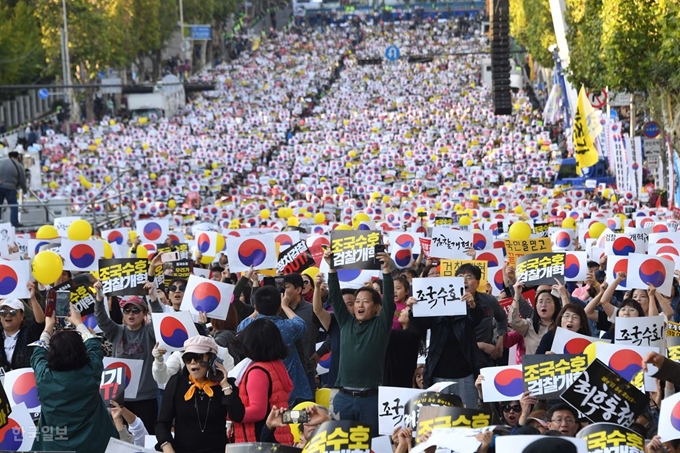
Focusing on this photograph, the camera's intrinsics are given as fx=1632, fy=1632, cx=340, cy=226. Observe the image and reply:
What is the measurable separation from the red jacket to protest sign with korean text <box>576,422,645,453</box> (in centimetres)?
222

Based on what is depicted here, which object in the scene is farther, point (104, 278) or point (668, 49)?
point (668, 49)

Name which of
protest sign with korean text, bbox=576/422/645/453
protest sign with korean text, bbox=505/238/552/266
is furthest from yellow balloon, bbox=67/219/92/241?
protest sign with korean text, bbox=576/422/645/453

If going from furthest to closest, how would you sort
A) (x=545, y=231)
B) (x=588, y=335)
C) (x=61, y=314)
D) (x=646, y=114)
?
(x=646, y=114) < (x=545, y=231) < (x=588, y=335) < (x=61, y=314)

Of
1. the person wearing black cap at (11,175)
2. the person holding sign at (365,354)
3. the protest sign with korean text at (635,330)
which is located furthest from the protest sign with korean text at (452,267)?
the person wearing black cap at (11,175)

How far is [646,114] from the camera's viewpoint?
1976 inches

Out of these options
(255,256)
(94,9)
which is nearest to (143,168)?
(94,9)

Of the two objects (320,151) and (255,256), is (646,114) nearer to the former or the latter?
(320,151)

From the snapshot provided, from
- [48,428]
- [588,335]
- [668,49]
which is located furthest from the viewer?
[668,49]

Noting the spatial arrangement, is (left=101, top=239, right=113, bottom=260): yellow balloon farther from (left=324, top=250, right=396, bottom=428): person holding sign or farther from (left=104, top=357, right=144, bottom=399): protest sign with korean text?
(left=324, top=250, right=396, bottom=428): person holding sign

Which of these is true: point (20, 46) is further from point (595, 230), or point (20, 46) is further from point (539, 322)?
point (539, 322)

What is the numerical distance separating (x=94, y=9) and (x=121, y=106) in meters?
8.08

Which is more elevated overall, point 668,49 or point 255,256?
point 668,49

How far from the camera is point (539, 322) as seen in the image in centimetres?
1183

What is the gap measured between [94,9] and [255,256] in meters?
65.6
